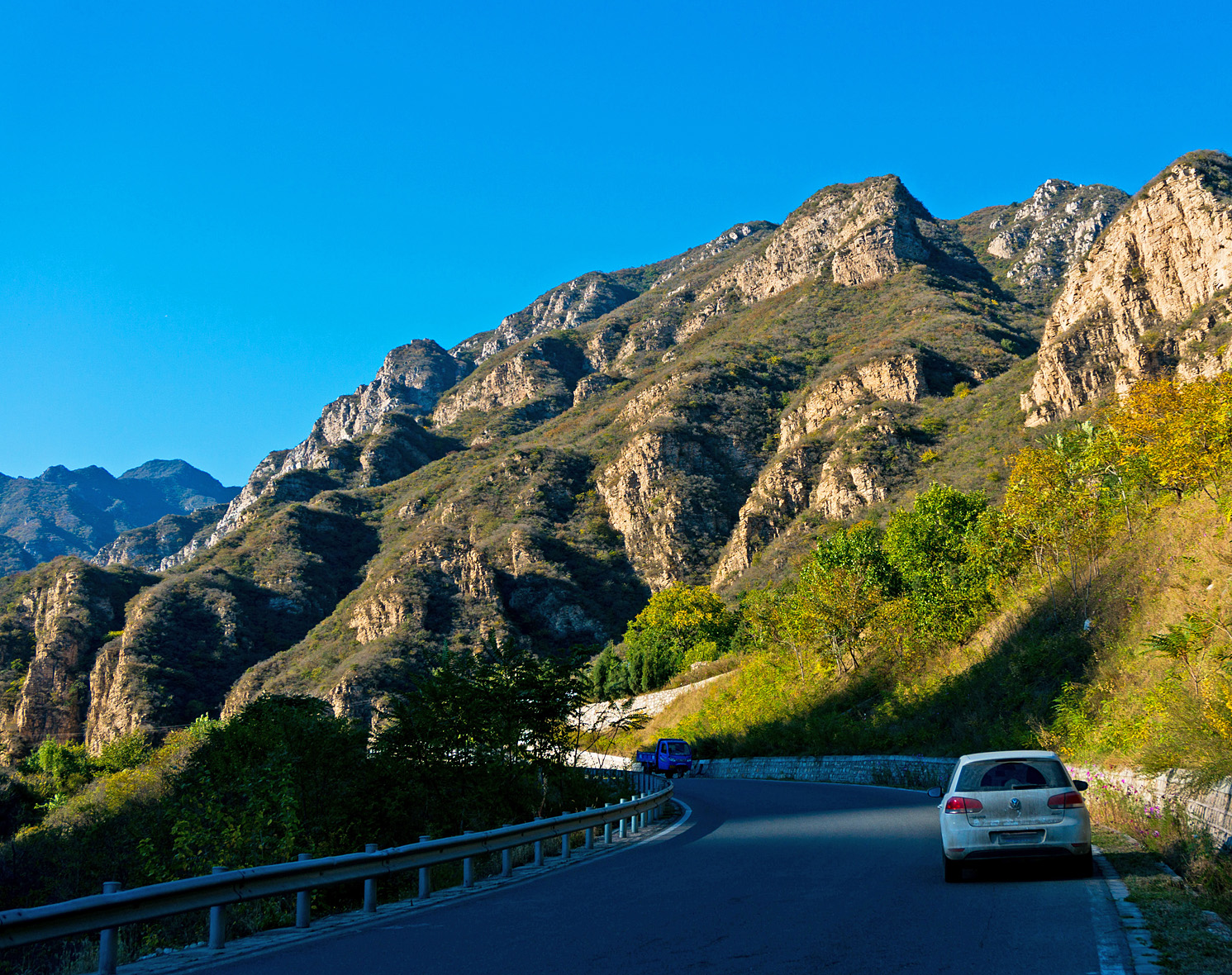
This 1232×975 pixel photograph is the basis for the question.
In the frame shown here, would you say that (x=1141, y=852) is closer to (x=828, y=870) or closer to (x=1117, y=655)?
(x=828, y=870)

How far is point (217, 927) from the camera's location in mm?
6715

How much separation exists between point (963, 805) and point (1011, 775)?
763 mm

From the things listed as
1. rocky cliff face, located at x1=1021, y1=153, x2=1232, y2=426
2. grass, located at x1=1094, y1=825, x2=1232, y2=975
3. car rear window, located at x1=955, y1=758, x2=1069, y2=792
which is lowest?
grass, located at x1=1094, y1=825, x2=1232, y2=975

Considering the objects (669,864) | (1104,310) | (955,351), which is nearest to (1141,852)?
(669,864)

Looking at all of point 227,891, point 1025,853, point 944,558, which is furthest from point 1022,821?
point 944,558

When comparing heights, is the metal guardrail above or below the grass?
above

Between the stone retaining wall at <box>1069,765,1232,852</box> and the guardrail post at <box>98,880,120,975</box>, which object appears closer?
the guardrail post at <box>98,880,120,975</box>

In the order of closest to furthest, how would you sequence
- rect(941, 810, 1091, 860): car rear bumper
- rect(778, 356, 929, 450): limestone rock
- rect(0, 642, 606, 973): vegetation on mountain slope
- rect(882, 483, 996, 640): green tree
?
1. rect(941, 810, 1091, 860): car rear bumper
2. rect(0, 642, 606, 973): vegetation on mountain slope
3. rect(882, 483, 996, 640): green tree
4. rect(778, 356, 929, 450): limestone rock

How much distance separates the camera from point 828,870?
10.4 m

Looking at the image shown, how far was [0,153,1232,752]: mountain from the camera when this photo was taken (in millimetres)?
96938

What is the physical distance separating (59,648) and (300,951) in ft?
433

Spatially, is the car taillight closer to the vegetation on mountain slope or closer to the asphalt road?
the asphalt road

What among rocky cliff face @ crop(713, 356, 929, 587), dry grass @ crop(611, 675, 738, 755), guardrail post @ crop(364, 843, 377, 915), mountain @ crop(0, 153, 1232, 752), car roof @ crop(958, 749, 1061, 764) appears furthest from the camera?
rocky cliff face @ crop(713, 356, 929, 587)

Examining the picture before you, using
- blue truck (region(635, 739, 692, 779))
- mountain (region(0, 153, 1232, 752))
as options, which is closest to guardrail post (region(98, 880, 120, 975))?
blue truck (region(635, 739, 692, 779))
